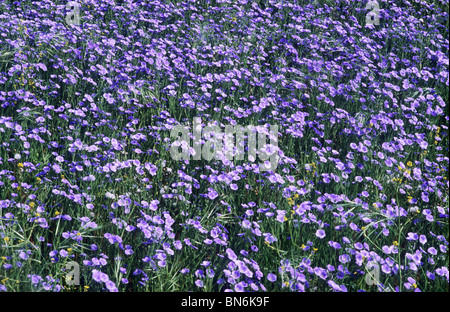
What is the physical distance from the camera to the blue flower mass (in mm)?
3041

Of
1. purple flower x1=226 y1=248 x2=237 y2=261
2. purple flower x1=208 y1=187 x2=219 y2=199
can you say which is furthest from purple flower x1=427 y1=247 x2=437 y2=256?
purple flower x1=208 y1=187 x2=219 y2=199

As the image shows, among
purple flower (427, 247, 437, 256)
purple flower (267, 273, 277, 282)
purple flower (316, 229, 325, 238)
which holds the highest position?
purple flower (316, 229, 325, 238)

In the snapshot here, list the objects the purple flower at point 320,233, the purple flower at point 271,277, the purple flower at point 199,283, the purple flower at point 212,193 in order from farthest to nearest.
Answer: the purple flower at point 212,193, the purple flower at point 320,233, the purple flower at point 271,277, the purple flower at point 199,283

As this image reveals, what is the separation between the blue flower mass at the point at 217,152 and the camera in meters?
3.04

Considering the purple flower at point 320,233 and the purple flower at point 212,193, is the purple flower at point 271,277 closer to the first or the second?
the purple flower at point 320,233

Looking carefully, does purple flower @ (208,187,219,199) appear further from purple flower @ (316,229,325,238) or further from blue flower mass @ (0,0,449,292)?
purple flower @ (316,229,325,238)

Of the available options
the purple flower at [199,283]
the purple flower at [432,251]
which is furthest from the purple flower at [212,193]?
the purple flower at [432,251]

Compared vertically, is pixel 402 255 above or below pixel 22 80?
below

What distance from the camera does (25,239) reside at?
2994 mm

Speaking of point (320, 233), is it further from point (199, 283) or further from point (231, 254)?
point (199, 283)

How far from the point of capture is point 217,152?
3.91 meters
